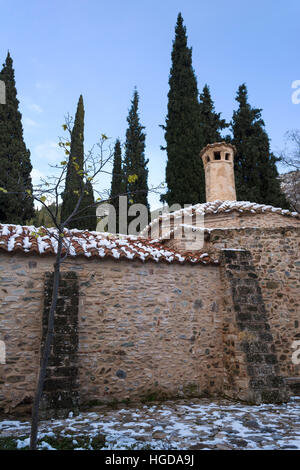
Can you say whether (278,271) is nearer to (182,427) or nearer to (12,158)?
(182,427)

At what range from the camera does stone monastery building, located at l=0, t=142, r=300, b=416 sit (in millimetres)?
5871

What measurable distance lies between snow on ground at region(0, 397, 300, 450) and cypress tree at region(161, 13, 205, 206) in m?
12.5

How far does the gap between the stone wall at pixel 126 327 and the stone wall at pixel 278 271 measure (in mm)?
1378

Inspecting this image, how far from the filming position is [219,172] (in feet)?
44.6

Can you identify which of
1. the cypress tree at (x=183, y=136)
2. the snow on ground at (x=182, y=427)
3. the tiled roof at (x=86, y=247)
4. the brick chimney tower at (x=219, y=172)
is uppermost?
the cypress tree at (x=183, y=136)

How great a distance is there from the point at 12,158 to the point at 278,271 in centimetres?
1437

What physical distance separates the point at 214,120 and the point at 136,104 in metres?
7.95

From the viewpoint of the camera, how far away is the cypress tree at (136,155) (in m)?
20.3

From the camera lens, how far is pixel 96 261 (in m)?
6.84

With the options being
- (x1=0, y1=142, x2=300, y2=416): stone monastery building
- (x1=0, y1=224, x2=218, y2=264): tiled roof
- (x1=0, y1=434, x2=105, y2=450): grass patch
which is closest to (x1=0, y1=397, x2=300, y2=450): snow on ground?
(x1=0, y1=434, x2=105, y2=450): grass patch

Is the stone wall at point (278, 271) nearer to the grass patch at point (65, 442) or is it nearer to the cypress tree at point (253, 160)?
the grass patch at point (65, 442)

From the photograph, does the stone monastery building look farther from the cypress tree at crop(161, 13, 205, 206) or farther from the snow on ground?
the cypress tree at crop(161, 13, 205, 206)

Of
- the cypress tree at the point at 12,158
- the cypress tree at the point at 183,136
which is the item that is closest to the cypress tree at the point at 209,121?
the cypress tree at the point at 183,136
